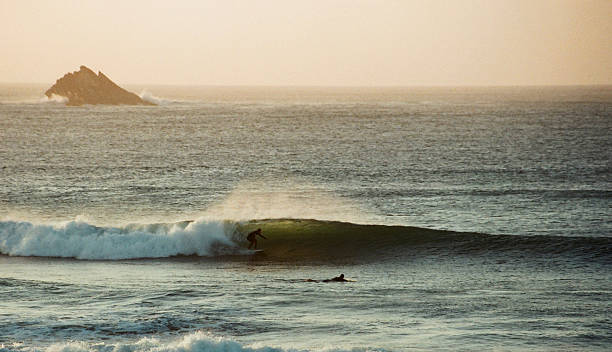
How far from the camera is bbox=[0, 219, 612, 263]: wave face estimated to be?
94.9 ft

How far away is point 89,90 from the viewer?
183250 millimetres

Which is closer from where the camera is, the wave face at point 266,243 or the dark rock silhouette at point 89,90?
the wave face at point 266,243

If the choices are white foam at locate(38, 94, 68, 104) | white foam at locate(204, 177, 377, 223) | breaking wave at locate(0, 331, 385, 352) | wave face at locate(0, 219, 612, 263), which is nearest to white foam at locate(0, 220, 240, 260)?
wave face at locate(0, 219, 612, 263)

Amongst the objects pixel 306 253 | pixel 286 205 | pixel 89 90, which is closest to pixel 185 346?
pixel 306 253

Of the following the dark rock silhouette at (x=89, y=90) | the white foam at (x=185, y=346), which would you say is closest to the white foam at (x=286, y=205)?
the white foam at (x=185, y=346)

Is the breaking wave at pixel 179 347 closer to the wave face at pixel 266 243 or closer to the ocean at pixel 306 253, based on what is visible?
the ocean at pixel 306 253

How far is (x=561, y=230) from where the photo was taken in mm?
32219

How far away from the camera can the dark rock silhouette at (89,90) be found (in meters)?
182

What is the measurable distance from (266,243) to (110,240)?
6.78m

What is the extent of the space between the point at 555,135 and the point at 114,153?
5833cm

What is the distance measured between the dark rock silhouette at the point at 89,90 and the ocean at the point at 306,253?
120141 millimetres

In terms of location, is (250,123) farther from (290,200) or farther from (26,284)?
(26,284)

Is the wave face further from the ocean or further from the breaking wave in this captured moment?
the breaking wave

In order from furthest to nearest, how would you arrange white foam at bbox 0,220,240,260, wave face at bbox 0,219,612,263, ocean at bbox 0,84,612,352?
white foam at bbox 0,220,240,260, wave face at bbox 0,219,612,263, ocean at bbox 0,84,612,352
